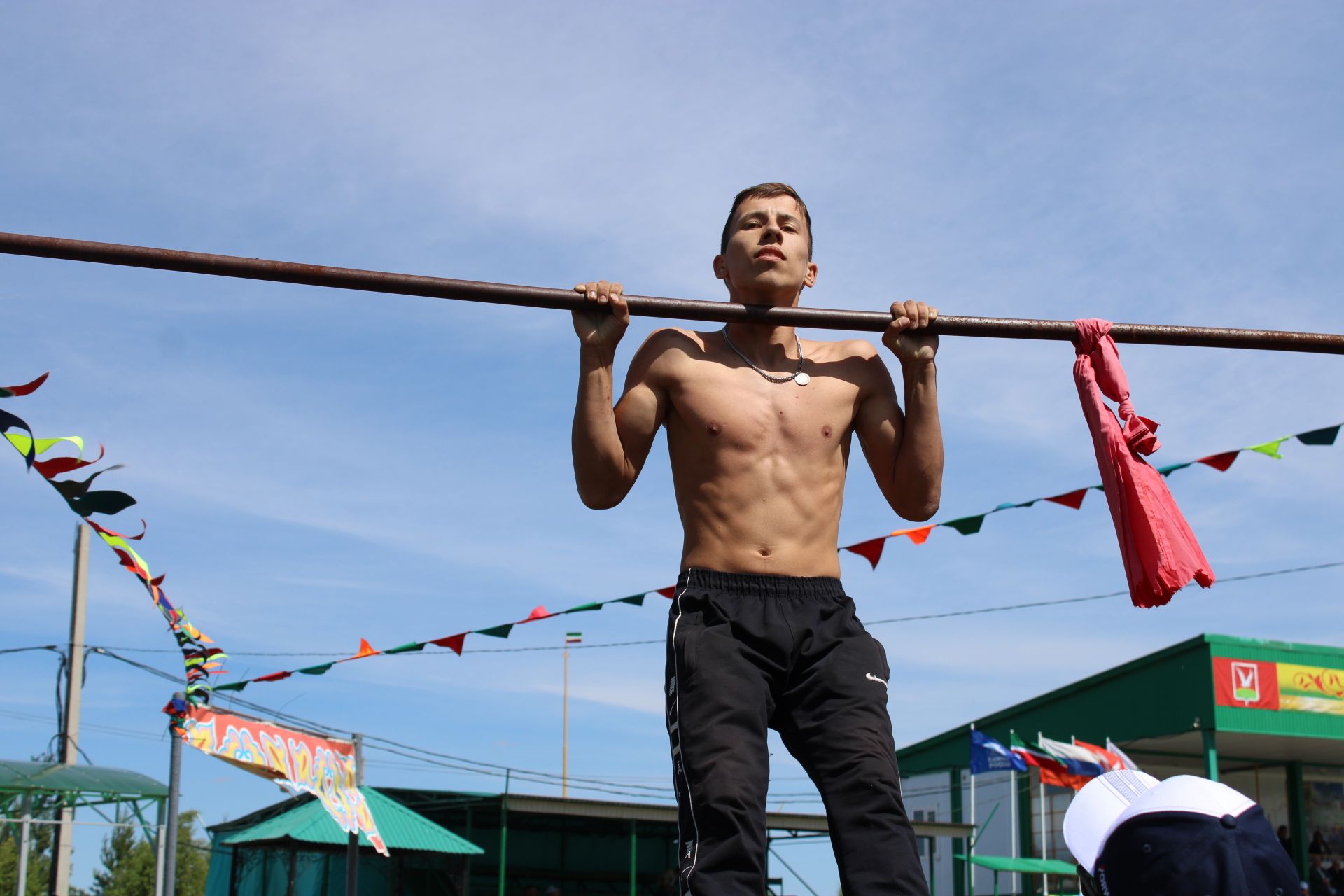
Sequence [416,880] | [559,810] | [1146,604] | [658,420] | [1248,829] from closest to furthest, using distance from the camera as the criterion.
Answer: [1248,829] → [1146,604] → [658,420] → [559,810] → [416,880]

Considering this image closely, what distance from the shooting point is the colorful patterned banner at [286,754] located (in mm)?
10789

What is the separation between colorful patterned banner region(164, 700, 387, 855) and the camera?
10.8m

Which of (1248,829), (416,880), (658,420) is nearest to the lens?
(1248,829)

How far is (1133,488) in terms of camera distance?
330 centimetres

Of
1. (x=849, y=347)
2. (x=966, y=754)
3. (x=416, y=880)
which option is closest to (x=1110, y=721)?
(x=966, y=754)

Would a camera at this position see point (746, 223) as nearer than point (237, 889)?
Yes

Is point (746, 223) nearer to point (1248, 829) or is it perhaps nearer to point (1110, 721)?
point (1248, 829)

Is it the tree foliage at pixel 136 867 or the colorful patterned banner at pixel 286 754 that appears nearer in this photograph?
the colorful patterned banner at pixel 286 754

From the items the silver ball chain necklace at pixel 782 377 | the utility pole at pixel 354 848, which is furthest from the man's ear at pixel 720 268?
the utility pole at pixel 354 848

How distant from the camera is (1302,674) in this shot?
19078 millimetres

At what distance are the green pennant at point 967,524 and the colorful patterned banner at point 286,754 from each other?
6395 mm

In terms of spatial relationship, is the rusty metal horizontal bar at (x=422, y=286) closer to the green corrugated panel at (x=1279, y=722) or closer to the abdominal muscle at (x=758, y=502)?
the abdominal muscle at (x=758, y=502)

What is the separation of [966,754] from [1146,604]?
80.7 ft

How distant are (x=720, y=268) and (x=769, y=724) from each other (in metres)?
1.33
